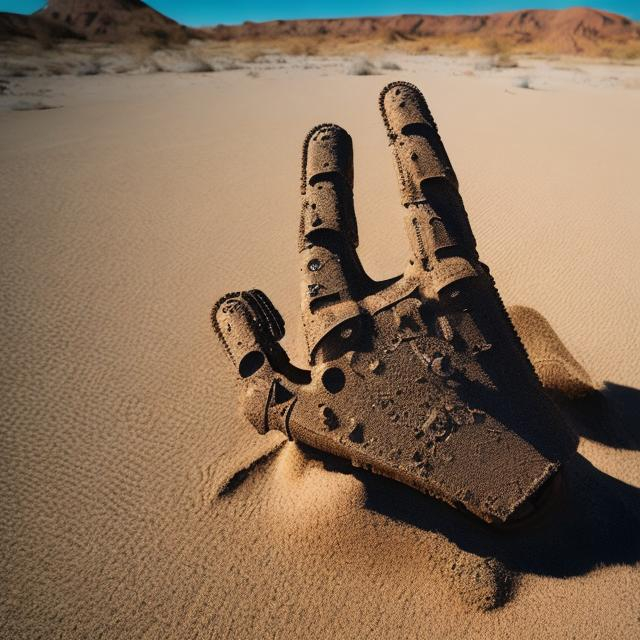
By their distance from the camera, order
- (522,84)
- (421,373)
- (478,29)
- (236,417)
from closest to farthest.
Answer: (421,373) → (236,417) → (522,84) → (478,29)

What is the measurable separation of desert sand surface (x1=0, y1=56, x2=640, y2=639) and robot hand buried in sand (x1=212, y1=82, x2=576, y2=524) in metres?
0.31

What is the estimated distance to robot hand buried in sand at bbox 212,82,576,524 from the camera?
2.06m

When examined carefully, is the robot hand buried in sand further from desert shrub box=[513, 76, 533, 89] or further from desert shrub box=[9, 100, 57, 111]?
desert shrub box=[513, 76, 533, 89]

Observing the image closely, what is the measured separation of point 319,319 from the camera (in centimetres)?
227

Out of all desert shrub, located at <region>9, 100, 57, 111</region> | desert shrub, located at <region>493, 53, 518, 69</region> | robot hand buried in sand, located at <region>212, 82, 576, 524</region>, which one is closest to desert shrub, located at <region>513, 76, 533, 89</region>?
desert shrub, located at <region>493, 53, 518, 69</region>

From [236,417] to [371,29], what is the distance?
177ft

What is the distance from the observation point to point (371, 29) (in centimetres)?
4734

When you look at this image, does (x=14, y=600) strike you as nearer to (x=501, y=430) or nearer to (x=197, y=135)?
(x=501, y=430)

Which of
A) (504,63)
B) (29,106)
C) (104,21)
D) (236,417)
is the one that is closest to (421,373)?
(236,417)

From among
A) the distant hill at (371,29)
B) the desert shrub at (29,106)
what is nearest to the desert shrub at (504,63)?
the distant hill at (371,29)

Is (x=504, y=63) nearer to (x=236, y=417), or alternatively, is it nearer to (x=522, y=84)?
(x=522, y=84)

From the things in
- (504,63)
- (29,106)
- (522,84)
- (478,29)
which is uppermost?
(478,29)

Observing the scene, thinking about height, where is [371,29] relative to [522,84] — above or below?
above

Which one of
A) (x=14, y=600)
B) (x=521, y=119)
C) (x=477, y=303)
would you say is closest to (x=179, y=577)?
(x=14, y=600)
